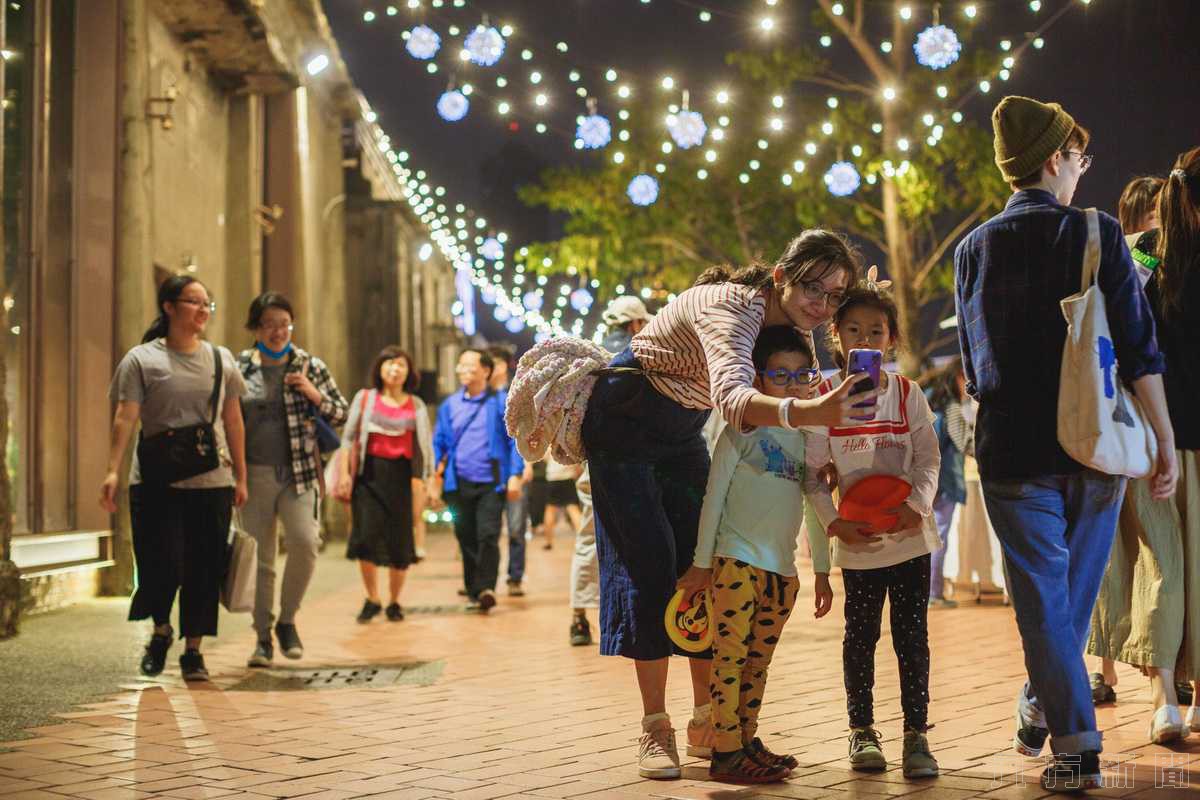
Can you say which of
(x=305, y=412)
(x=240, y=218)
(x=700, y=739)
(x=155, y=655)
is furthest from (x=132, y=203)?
(x=700, y=739)

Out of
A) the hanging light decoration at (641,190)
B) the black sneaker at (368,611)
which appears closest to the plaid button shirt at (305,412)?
the black sneaker at (368,611)

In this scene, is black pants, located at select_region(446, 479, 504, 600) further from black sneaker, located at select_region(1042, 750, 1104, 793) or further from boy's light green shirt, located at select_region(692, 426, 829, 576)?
black sneaker, located at select_region(1042, 750, 1104, 793)

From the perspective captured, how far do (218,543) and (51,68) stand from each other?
223 inches

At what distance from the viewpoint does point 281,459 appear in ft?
26.2

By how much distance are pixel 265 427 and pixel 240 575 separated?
102 centimetres

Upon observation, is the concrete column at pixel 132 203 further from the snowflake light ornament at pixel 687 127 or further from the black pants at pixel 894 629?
the black pants at pixel 894 629

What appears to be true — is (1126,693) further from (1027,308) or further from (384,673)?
(384,673)

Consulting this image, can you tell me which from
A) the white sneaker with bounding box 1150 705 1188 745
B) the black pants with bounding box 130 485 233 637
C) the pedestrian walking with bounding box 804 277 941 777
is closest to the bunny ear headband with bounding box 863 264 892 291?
the pedestrian walking with bounding box 804 277 941 777

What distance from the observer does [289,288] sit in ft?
63.9

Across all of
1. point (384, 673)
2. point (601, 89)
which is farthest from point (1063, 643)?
point (601, 89)

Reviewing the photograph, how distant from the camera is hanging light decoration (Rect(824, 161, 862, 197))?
16.4 metres

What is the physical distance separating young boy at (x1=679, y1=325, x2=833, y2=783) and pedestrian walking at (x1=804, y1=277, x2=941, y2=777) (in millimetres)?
153

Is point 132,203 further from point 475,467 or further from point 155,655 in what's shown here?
point 155,655

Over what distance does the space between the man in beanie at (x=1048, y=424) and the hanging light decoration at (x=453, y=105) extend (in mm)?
12577
